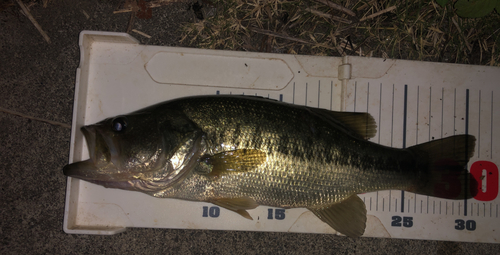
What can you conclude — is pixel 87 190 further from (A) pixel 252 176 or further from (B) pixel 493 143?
(B) pixel 493 143

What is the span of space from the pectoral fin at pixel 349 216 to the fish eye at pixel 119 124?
136cm

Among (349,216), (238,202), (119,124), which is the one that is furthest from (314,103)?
(119,124)

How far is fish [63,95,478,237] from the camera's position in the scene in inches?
62.9

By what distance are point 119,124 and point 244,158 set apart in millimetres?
748

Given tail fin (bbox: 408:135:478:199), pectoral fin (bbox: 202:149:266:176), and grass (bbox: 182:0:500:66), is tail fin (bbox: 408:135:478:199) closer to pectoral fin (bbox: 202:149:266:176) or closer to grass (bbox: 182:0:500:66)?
grass (bbox: 182:0:500:66)

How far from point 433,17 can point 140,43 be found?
2529mm

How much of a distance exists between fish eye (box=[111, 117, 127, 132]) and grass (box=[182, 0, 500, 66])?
102 cm

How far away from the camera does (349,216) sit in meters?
1.88

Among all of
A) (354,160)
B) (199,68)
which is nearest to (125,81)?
(199,68)

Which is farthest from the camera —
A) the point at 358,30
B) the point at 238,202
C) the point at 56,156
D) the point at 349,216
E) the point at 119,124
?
the point at 358,30

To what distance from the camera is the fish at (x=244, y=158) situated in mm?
1598

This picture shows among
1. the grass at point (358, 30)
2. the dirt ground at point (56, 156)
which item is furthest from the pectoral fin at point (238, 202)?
the grass at point (358, 30)

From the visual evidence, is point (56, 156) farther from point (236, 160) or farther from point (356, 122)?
point (356, 122)

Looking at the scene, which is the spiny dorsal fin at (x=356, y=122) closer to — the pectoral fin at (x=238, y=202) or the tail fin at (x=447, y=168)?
the tail fin at (x=447, y=168)
